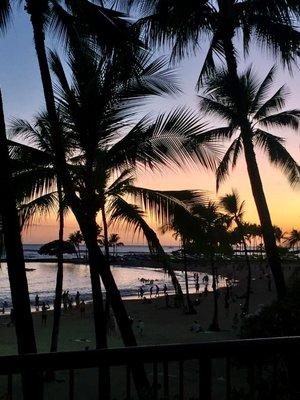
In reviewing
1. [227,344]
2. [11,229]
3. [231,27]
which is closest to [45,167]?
[11,229]

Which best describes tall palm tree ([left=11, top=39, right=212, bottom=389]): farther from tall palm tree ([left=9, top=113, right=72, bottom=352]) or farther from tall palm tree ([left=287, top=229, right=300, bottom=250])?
tall palm tree ([left=287, top=229, right=300, bottom=250])

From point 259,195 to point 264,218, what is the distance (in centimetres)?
66

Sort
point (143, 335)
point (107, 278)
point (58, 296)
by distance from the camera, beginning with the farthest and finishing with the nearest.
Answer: point (143, 335), point (58, 296), point (107, 278)

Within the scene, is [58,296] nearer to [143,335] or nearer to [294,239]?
[143,335]

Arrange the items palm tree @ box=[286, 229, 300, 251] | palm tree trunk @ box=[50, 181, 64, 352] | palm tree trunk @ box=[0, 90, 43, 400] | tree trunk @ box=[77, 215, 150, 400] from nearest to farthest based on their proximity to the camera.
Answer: palm tree trunk @ box=[0, 90, 43, 400]
tree trunk @ box=[77, 215, 150, 400]
palm tree trunk @ box=[50, 181, 64, 352]
palm tree @ box=[286, 229, 300, 251]

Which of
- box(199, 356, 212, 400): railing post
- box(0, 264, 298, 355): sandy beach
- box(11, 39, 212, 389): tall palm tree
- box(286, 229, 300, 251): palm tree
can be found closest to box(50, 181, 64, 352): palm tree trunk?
box(11, 39, 212, 389): tall palm tree

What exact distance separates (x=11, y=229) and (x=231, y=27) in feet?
29.9

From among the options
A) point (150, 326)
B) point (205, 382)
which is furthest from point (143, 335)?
point (205, 382)

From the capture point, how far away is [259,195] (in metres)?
13.9

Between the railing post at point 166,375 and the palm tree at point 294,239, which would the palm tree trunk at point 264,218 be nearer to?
the railing post at point 166,375

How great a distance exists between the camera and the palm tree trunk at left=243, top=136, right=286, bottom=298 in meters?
13.7

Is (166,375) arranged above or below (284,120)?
below

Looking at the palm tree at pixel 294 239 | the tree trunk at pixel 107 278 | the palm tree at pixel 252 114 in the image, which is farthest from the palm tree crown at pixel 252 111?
the palm tree at pixel 294 239

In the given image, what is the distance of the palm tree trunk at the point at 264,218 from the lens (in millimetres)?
13680
